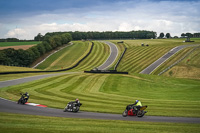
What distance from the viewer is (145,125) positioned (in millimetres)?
17938

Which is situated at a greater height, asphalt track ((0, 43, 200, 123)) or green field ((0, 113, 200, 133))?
green field ((0, 113, 200, 133))

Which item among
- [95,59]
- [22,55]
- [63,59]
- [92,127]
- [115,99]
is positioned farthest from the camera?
[63,59]

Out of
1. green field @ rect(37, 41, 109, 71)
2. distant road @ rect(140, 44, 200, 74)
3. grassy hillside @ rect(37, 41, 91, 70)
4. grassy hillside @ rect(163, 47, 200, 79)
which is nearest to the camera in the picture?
grassy hillside @ rect(163, 47, 200, 79)

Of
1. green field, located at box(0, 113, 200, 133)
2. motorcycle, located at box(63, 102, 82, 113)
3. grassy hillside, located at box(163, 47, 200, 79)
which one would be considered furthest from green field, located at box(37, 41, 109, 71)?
green field, located at box(0, 113, 200, 133)

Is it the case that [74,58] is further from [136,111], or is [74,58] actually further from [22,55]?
[136,111]

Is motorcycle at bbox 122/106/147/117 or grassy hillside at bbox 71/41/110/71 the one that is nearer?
motorcycle at bbox 122/106/147/117

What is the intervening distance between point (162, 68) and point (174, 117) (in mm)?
60821

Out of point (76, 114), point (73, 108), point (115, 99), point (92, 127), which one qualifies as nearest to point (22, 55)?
point (115, 99)

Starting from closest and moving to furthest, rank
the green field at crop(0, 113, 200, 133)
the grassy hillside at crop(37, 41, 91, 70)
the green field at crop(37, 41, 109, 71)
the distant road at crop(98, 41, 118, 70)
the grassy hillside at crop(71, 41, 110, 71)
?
the green field at crop(0, 113, 200, 133) → the distant road at crop(98, 41, 118, 70) → the grassy hillside at crop(71, 41, 110, 71) → the green field at crop(37, 41, 109, 71) → the grassy hillside at crop(37, 41, 91, 70)

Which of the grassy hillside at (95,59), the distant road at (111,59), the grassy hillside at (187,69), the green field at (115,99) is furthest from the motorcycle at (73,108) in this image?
the distant road at (111,59)

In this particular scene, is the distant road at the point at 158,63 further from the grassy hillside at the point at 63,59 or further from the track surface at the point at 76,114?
the track surface at the point at 76,114

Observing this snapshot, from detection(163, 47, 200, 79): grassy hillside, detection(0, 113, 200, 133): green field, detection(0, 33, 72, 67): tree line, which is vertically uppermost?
detection(0, 33, 72, 67): tree line

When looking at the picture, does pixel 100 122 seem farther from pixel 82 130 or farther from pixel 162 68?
pixel 162 68

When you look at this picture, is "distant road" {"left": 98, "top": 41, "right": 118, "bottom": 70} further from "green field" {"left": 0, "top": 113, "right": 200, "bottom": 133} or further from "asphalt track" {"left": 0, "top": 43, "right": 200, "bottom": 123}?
"green field" {"left": 0, "top": 113, "right": 200, "bottom": 133}
